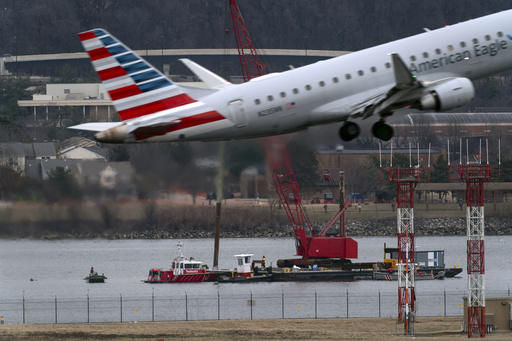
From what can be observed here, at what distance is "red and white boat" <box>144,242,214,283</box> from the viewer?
16500cm

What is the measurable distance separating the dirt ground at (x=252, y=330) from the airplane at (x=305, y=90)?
3515 cm

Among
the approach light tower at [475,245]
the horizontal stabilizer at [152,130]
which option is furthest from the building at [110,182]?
the approach light tower at [475,245]

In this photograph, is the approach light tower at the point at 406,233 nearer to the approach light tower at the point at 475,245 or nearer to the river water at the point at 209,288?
the approach light tower at the point at 475,245

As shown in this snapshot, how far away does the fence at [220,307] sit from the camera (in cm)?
12312

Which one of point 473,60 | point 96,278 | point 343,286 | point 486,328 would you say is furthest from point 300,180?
point 473,60

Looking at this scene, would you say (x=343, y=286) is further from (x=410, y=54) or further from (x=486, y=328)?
(x=410, y=54)

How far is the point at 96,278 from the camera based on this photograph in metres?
163

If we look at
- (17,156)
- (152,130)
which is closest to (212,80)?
(152,130)

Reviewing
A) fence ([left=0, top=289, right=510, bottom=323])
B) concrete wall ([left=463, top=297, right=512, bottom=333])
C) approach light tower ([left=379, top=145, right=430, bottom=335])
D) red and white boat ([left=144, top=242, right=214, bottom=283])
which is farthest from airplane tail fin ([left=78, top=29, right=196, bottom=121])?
red and white boat ([left=144, top=242, right=214, bottom=283])

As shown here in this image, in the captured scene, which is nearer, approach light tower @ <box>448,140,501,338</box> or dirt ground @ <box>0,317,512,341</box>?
approach light tower @ <box>448,140,501,338</box>

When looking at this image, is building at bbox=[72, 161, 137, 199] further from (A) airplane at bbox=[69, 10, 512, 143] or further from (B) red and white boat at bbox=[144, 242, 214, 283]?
(B) red and white boat at bbox=[144, 242, 214, 283]

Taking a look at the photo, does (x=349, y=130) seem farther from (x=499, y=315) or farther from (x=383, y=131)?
(x=499, y=315)

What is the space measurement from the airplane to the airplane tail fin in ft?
0.17

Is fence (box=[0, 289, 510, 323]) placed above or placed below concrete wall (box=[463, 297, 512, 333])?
below
